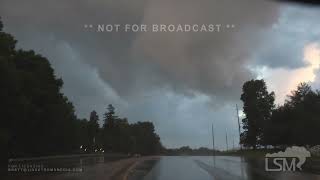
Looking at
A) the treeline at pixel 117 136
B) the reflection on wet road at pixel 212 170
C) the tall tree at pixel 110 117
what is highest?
the tall tree at pixel 110 117

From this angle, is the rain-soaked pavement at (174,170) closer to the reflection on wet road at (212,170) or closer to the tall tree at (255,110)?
the reflection on wet road at (212,170)

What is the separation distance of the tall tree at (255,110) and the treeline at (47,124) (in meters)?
1.47

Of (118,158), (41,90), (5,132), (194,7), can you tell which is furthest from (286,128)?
(41,90)

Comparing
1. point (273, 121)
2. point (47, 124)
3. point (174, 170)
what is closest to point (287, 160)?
point (174, 170)

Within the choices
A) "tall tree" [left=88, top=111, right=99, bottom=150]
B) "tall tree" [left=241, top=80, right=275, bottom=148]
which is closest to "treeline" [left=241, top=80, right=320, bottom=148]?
"tall tree" [left=241, top=80, right=275, bottom=148]

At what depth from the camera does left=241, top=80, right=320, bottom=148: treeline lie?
841 centimetres

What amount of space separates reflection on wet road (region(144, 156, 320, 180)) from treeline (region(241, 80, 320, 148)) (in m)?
0.48

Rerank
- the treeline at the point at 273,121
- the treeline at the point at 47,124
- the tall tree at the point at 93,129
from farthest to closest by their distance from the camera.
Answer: the treeline at the point at 47,124
the tall tree at the point at 93,129
the treeline at the point at 273,121

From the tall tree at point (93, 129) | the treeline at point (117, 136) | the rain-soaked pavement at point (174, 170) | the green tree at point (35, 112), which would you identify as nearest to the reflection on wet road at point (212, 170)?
the rain-soaked pavement at point (174, 170)

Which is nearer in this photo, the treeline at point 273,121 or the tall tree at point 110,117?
the tall tree at point 110,117

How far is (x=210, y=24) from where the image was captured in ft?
24.7

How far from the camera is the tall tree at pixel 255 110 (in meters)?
8.23

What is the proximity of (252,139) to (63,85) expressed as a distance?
3.39 meters

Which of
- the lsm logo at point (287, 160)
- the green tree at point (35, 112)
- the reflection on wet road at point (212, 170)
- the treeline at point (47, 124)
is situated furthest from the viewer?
the green tree at point (35, 112)
